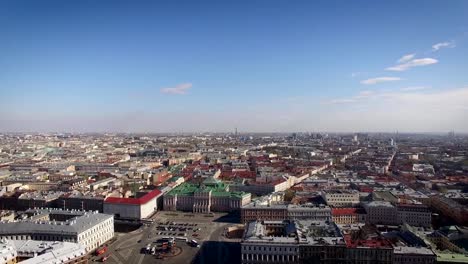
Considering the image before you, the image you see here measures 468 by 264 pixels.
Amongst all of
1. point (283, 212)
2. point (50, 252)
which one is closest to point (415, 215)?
point (283, 212)

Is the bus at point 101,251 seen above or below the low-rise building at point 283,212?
below

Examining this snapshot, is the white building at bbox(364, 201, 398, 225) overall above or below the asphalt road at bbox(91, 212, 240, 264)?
above

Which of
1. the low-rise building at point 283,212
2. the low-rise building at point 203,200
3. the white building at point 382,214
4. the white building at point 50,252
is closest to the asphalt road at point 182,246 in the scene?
the low-rise building at point 283,212

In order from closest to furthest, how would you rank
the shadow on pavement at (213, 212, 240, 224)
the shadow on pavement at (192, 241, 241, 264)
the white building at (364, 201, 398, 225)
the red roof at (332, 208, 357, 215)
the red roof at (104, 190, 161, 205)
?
the shadow on pavement at (192, 241, 241, 264)
the red roof at (332, 208, 357, 215)
the white building at (364, 201, 398, 225)
the shadow on pavement at (213, 212, 240, 224)
the red roof at (104, 190, 161, 205)

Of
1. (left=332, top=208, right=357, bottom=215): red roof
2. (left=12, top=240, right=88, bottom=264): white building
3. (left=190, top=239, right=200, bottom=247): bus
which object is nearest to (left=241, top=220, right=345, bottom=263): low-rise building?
(left=190, top=239, right=200, bottom=247): bus

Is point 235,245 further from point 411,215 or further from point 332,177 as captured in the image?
point 332,177

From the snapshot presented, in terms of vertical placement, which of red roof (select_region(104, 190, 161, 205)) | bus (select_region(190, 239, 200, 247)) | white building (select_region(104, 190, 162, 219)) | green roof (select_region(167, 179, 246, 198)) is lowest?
bus (select_region(190, 239, 200, 247))

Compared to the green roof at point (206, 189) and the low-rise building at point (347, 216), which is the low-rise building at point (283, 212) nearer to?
the low-rise building at point (347, 216)

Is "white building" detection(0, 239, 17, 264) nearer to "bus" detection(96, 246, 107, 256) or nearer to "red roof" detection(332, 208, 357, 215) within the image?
"bus" detection(96, 246, 107, 256)
